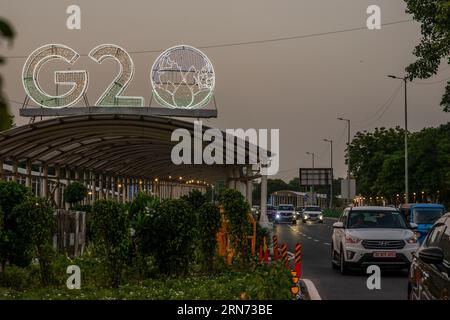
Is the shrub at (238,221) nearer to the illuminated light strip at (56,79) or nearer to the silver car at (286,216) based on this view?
the illuminated light strip at (56,79)

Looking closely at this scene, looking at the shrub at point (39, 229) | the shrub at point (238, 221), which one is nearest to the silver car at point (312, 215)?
the shrub at point (238, 221)

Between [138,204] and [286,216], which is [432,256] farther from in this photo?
[286,216]

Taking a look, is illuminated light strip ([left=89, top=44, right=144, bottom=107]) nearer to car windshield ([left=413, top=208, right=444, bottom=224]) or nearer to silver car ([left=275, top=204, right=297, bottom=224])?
car windshield ([left=413, top=208, right=444, bottom=224])

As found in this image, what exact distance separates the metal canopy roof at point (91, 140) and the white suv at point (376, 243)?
8.63m

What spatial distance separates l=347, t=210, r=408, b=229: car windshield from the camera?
20.7m

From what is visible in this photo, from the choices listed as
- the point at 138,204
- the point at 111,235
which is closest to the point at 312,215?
the point at 138,204

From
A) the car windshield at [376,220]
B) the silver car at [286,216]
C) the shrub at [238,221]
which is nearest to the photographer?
the shrub at [238,221]

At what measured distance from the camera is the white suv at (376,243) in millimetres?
19406

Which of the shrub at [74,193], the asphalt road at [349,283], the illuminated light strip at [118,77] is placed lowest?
the asphalt road at [349,283]

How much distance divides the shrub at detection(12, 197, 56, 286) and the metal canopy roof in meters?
12.0

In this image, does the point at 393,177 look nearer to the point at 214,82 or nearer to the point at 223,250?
the point at 214,82

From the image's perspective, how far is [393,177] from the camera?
287 ft
